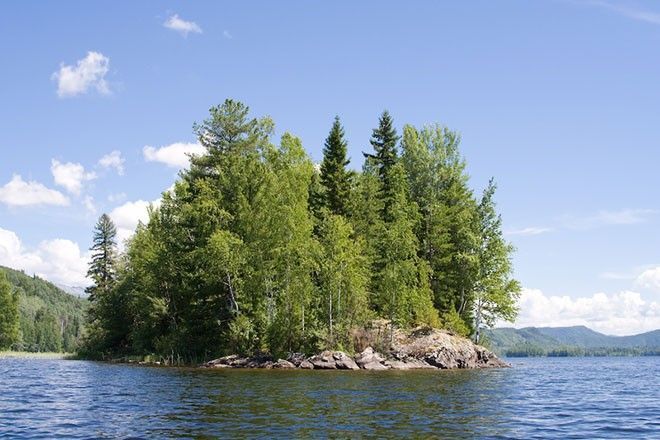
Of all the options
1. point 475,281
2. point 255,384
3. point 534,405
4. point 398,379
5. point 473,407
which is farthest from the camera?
point 475,281

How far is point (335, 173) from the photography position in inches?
2726

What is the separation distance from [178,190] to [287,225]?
20043 millimetres

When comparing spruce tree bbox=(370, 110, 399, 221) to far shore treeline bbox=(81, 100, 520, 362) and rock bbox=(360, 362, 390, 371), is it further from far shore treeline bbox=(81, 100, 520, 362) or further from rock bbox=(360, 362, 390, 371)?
rock bbox=(360, 362, 390, 371)

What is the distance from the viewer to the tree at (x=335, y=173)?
6881cm

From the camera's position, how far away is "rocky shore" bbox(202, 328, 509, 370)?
5438 cm

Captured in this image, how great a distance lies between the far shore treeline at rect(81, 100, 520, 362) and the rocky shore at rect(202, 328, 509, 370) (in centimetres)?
167

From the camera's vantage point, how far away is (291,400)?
28.2m

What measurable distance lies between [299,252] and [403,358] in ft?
48.7

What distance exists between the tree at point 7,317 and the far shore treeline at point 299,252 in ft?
161

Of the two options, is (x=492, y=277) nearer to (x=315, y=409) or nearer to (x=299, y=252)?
(x=299, y=252)

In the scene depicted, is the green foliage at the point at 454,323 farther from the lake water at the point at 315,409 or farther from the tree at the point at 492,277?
the lake water at the point at 315,409

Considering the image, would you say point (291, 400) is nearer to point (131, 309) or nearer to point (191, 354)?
point (191, 354)

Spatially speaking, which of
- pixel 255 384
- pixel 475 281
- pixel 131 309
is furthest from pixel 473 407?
pixel 131 309

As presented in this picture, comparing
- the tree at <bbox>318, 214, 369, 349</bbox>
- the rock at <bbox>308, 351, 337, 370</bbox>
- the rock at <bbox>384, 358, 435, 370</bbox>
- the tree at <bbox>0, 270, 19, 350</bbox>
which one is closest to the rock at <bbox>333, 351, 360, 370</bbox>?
the rock at <bbox>308, 351, 337, 370</bbox>
